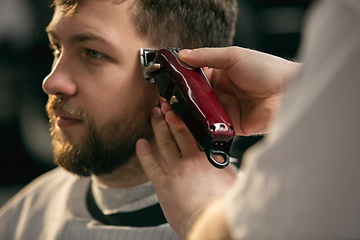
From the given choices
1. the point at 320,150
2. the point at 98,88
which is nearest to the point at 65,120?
the point at 98,88

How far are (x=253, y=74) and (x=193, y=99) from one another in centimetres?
20

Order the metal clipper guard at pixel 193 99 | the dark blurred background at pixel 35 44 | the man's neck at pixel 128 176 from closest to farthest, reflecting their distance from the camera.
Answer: the metal clipper guard at pixel 193 99 < the man's neck at pixel 128 176 < the dark blurred background at pixel 35 44

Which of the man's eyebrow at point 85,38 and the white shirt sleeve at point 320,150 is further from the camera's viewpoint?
the man's eyebrow at point 85,38

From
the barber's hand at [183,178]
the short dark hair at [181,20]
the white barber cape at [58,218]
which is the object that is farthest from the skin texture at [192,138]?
the white barber cape at [58,218]

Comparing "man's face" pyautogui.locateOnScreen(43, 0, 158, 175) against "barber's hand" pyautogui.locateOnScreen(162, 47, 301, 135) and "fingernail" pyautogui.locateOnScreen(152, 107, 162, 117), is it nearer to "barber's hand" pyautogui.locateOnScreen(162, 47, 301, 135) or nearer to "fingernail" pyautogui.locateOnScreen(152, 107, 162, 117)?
"fingernail" pyautogui.locateOnScreen(152, 107, 162, 117)

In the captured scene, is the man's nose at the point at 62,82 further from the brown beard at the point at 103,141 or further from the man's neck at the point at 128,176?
the man's neck at the point at 128,176

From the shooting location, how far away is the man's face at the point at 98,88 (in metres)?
0.75

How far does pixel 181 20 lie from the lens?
830 millimetres

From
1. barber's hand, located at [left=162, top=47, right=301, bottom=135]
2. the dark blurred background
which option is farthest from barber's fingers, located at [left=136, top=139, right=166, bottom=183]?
the dark blurred background

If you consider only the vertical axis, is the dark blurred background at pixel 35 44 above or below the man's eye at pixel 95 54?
below

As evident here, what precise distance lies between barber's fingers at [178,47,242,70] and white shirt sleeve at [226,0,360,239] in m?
0.41

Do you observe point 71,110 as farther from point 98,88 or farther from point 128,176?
point 128,176

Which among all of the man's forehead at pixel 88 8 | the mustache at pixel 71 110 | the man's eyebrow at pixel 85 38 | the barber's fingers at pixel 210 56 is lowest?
the mustache at pixel 71 110

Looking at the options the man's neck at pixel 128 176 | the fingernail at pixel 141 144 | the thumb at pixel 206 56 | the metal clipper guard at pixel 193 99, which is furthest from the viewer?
the man's neck at pixel 128 176
